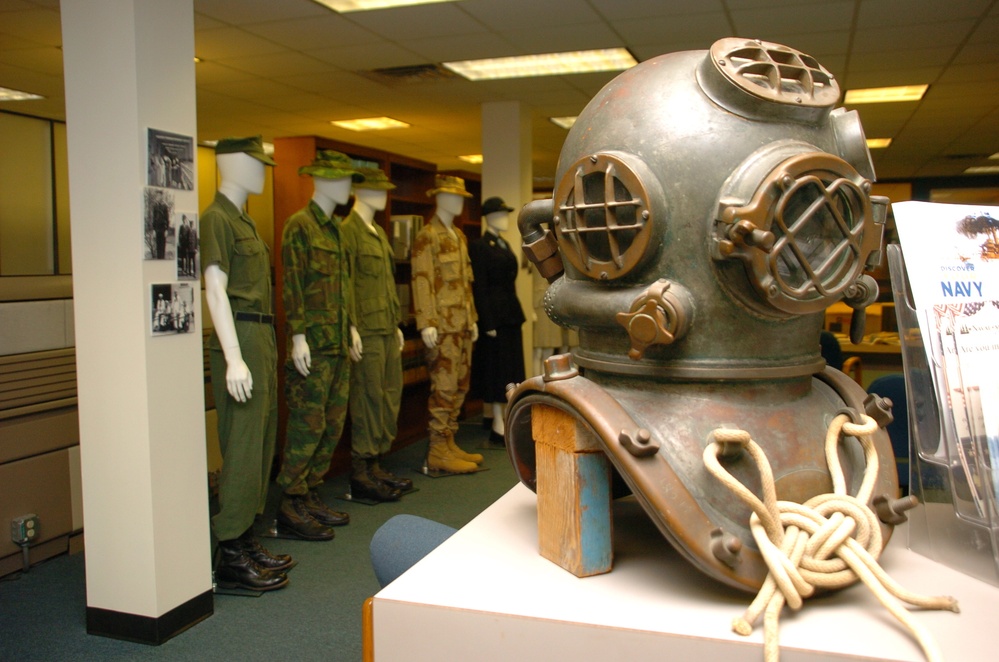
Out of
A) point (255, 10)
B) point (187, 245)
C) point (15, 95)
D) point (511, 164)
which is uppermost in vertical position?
point (15, 95)

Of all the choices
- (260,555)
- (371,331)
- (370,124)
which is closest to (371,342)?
(371,331)

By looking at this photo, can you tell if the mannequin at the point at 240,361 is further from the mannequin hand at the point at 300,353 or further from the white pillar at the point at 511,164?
the white pillar at the point at 511,164

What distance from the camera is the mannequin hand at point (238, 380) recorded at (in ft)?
9.77

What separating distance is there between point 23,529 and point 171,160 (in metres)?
1.72

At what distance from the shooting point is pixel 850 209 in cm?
99

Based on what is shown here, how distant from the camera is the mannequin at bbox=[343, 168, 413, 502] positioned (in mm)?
4320

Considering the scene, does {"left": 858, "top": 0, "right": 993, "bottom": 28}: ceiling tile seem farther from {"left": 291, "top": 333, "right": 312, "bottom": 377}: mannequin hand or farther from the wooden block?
the wooden block

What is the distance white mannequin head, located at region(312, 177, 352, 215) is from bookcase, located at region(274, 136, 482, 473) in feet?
2.27

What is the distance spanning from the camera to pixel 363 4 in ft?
14.9

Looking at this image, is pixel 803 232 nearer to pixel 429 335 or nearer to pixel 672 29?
pixel 429 335

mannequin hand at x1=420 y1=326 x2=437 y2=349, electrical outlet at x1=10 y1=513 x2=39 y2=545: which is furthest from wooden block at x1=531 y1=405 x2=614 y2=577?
mannequin hand at x1=420 y1=326 x2=437 y2=349

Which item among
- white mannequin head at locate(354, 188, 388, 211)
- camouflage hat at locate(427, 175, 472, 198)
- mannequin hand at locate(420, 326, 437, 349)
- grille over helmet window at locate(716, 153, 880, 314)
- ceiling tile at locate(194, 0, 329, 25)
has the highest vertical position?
ceiling tile at locate(194, 0, 329, 25)

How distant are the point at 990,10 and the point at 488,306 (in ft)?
11.1

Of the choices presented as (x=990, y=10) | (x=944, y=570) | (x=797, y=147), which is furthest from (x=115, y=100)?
(x=990, y=10)
